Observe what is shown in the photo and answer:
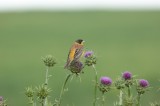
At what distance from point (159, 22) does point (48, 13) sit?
9.81 m

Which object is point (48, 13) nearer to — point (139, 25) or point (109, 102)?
point (139, 25)

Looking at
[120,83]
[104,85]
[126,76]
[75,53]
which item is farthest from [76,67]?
[126,76]

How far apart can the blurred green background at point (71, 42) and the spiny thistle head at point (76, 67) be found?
863cm

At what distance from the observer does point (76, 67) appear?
7367 mm

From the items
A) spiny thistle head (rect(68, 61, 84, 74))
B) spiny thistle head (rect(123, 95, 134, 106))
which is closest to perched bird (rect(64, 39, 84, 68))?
spiny thistle head (rect(68, 61, 84, 74))

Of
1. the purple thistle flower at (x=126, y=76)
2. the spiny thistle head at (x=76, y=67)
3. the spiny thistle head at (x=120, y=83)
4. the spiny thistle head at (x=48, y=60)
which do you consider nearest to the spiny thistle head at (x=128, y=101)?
the spiny thistle head at (x=120, y=83)

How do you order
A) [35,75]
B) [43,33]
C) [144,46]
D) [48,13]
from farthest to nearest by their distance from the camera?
[48,13]
[43,33]
[144,46]
[35,75]

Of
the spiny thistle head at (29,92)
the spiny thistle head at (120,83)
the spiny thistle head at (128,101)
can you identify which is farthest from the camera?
the spiny thistle head at (120,83)

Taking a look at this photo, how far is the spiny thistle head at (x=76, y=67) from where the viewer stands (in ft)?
24.1

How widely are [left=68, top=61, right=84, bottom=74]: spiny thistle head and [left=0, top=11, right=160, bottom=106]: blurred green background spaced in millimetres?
8635

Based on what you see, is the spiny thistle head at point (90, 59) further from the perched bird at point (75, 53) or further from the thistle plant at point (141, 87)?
the thistle plant at point (141, 87)

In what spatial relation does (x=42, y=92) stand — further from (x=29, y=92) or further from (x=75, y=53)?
(x=75, y=53)

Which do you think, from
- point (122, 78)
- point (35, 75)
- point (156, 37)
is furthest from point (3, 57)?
point (122, 78)

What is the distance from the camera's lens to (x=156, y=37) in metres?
36.0
